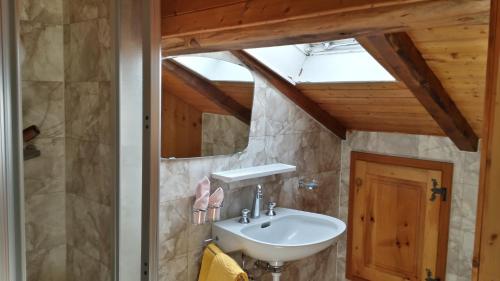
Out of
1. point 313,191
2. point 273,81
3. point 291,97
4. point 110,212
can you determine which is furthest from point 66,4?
point 313,191

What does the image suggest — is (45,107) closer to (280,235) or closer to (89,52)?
(89,52)

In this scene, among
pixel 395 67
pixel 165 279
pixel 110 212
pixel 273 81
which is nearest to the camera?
pixel 110 212

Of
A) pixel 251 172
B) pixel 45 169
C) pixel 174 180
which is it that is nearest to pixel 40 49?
pixel 45 169

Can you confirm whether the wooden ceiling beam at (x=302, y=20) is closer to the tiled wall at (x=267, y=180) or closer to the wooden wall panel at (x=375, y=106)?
the tiled wall at (x=267, y=180)

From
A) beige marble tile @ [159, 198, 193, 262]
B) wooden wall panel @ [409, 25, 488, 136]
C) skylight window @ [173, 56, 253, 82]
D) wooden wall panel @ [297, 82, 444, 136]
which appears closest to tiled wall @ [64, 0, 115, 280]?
beige marble tile @ [159, 198, 193, 262]

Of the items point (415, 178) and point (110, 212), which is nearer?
point (110, 212)

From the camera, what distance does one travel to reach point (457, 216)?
290 centimetres

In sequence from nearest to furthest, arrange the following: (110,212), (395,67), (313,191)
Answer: (110,212), (395,67), (313,191)

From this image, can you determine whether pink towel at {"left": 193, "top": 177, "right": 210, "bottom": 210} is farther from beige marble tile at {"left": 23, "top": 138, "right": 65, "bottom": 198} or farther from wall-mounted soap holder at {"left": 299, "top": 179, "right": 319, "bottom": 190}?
wall-mounted soap holder at {"left": 299, "top": 179, "right": 319, "bottom": 190}

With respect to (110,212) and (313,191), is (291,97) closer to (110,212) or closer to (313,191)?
(313,191)

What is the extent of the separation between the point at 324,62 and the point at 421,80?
72 cm

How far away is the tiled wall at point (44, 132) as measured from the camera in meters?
1.68

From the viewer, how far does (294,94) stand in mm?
2975

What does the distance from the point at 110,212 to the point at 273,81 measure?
5.28ft
